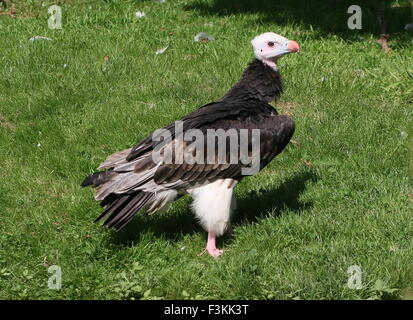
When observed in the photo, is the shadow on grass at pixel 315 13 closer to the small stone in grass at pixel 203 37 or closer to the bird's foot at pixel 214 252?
the small stone in grass at pixel 203 37

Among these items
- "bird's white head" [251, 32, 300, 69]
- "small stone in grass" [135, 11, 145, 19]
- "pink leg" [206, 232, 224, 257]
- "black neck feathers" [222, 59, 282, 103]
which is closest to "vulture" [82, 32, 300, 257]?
"pink leg" [206, 232, 224, 257]

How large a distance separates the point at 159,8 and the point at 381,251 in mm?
8049

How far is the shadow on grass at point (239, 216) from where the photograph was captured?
21.2 ft

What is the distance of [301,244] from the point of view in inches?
242

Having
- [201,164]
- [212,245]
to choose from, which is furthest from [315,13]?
[212,245]

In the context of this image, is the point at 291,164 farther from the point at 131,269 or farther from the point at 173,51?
the point at 173,51

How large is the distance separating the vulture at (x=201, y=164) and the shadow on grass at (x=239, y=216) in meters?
0.33

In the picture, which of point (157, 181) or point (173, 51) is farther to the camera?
point (173, 51)

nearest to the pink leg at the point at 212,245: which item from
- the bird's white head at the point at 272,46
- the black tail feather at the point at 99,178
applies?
the black tail feather at the point at 99,178

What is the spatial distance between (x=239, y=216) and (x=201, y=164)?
912 millimetres

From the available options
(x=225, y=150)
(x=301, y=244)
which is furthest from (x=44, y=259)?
(x=301, y=244)

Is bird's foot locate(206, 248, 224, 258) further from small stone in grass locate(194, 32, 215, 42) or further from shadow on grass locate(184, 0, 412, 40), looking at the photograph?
shadow on grass locate(184, 0, 412, 40)

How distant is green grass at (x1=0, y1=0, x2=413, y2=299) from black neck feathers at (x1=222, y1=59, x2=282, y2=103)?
1.06m
